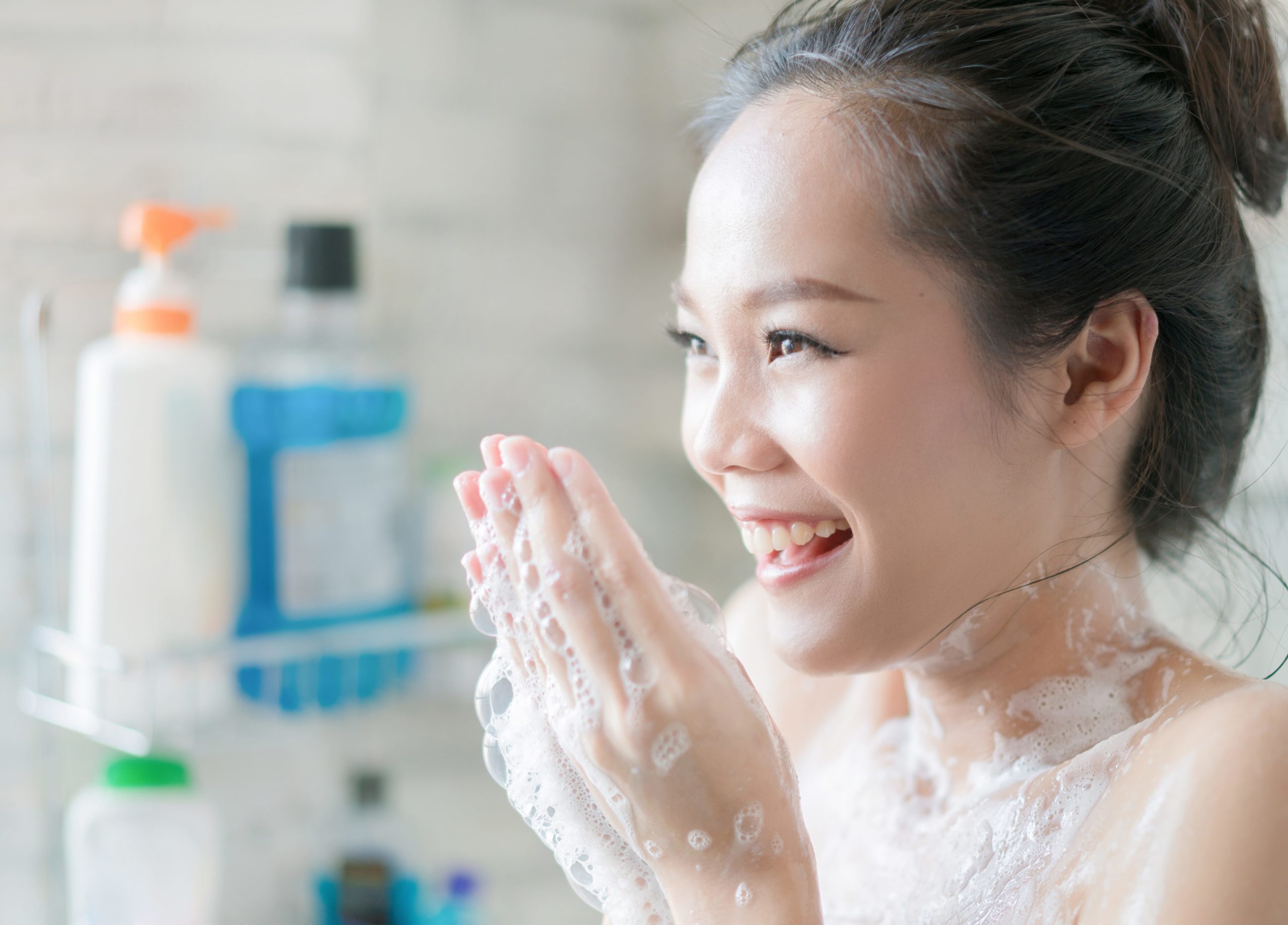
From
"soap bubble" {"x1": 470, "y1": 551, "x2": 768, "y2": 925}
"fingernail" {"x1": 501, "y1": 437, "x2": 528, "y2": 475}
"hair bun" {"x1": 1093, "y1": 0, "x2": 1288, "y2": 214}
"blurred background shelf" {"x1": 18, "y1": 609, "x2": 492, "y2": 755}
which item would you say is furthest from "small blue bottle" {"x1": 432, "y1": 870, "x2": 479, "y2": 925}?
"hair bun" {"x1": 1093, "y1": 0, "x2": 1288, "y2": 214}

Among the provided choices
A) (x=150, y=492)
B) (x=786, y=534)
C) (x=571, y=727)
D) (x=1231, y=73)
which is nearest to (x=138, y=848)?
(x=150, y=492)

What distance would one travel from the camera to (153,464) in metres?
0.90

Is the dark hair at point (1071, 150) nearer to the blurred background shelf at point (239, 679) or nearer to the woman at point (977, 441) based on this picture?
the woman at point (977, 441)

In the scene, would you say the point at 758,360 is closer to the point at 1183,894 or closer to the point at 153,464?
the point at 1183,894

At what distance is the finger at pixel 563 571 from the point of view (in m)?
0.60

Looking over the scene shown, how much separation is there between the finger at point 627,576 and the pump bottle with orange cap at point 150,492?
0.44m

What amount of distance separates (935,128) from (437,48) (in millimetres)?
736

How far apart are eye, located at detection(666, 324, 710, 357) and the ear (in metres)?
0.22

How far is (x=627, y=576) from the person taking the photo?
0.61 metres

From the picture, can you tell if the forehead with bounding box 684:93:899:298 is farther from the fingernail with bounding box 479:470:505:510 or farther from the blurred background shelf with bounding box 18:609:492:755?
the blurred background shelf with bounding box 18:609:492:755

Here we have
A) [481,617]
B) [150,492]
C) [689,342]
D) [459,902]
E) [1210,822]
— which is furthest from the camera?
[459,902]

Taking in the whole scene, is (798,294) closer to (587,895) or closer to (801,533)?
(801,533)

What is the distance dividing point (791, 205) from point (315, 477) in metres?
0.51

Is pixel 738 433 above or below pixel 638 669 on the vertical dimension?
above
